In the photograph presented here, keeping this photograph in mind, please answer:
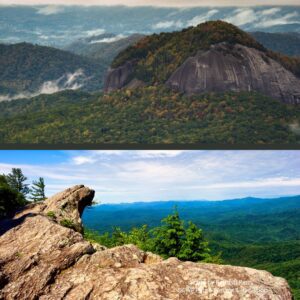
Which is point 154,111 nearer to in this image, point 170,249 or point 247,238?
point 247,238

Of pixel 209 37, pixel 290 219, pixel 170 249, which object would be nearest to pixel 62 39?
pixel 209 37

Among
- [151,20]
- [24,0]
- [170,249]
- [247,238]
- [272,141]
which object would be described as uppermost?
[24,0]

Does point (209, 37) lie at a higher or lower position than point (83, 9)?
lower

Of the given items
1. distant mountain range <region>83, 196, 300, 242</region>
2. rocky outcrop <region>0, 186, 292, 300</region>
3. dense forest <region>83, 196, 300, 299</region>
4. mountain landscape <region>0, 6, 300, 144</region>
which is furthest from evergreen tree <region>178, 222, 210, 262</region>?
mountain landscape <region>0, 6, 300, 144</region>

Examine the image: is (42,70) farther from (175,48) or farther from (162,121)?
(162,121)

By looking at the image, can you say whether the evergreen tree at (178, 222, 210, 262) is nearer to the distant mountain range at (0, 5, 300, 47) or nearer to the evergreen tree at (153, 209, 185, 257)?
the evergreen tree at (153, 209, 185, 257)

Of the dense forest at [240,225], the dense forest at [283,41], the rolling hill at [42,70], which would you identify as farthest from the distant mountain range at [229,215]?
the rolling hill at [42,70]
